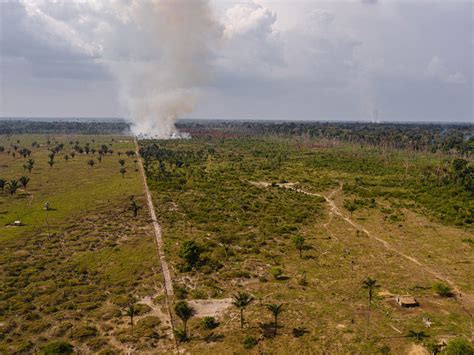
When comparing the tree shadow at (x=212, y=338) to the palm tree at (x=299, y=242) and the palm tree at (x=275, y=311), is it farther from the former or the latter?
the palm tree at (x=299, y=242)

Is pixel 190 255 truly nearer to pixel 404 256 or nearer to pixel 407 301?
pixel 407 301

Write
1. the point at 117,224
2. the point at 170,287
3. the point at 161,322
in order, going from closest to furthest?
the point at 161,322
the point at 170,287
the point at 117,224

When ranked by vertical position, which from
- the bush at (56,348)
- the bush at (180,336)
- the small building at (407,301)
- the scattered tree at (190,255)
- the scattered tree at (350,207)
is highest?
the scattered tree at (350,207)

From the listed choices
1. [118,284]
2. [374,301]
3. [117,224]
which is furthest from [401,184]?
[118,284]

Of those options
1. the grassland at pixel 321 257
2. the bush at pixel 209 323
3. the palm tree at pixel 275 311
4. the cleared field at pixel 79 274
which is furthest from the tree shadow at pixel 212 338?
the palm tree at pixel 275 311

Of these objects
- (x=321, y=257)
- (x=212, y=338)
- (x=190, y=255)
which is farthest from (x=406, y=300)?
(x=190, y=255)

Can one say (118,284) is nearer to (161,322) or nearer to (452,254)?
(161,322)
